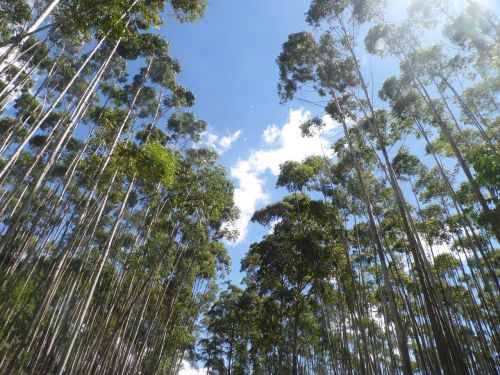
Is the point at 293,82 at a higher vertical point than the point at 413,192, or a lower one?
higher

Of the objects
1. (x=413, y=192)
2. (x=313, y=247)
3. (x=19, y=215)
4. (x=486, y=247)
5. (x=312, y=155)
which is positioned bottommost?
(x=19, y=215)

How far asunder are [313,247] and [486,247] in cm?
793

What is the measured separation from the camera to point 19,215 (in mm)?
5531

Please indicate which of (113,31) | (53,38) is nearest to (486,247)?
(113,31)

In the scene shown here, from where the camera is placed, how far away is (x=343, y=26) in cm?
963

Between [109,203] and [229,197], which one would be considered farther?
[109,203]

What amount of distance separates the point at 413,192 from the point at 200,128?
9497mm

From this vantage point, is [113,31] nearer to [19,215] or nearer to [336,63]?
[19,215]

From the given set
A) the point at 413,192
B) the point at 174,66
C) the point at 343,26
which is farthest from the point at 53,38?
the point at 413,192

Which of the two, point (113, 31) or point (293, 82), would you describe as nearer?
point (113, 31)

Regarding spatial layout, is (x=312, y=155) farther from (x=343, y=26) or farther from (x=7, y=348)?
(x=7, y=348)

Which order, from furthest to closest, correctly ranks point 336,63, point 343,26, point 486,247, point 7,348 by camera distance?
point 486,247
point 336,63
point 343,26
point 7,348

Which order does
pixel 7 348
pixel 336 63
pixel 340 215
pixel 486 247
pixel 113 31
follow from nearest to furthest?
pixel 113 31 < pixel 7 348 < pixel 336 63 < pixel 340 215 < pixel 486 247

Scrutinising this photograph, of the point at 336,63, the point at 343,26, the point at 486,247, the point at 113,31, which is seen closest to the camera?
the point at 113,31
